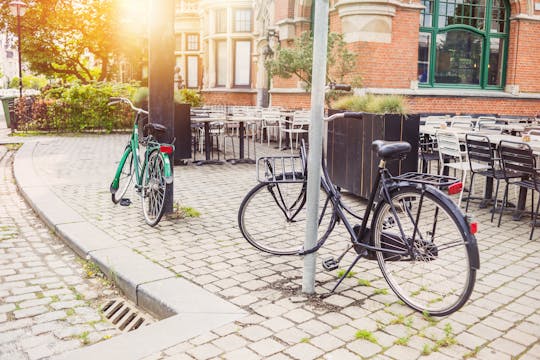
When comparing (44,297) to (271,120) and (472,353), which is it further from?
(271,120)

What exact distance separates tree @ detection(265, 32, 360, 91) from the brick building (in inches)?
25.0

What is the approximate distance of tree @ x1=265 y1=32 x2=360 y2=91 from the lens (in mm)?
12719

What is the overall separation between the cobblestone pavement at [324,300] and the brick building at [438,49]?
792 centimetres

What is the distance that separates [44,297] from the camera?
4.27 metres

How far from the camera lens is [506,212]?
7027 mm

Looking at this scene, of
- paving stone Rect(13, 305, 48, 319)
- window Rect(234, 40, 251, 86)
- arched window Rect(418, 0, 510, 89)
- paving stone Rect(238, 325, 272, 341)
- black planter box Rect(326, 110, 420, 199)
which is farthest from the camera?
window Rect(234, 40, 251, 86)

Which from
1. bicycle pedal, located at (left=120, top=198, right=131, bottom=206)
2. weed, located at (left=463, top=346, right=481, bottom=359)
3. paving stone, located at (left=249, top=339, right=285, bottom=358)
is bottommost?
paving stone, located at (left=249, top=339, right=285, bottom=358)

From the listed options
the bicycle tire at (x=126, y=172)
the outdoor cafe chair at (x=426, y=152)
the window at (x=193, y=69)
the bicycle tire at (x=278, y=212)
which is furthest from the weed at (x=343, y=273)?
the window at (x=193, y=69)

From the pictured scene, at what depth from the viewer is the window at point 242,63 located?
2448 cm

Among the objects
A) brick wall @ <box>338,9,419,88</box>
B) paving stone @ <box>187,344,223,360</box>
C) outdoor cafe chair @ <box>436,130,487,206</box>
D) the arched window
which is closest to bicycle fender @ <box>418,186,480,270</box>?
paving stone @ <box>187,344,223,360</box>

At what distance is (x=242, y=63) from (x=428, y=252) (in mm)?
21758

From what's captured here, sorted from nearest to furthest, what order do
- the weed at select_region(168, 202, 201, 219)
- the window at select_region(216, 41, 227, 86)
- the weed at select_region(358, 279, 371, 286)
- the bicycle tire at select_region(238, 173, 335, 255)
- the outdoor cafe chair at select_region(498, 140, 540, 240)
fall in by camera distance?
the weed at select_region(358, 279, 371, 286) < the bicycle tire at select_region(238, 173, 335, 255) < the outdoor cafe chair at select_region(498, 140, 540, 240) < the weed at select_region(168, 202, 201, 219) < the window at select_region(216, 41, 227, 86)

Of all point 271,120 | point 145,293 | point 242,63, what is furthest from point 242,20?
point 145,293

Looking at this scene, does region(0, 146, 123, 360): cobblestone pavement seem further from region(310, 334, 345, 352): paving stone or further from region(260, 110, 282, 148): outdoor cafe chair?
region(260, 110, 282, 148): outdoor cafe chair
